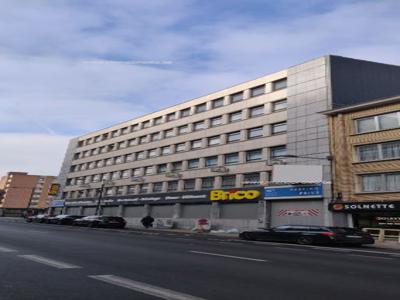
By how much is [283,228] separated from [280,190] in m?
12.4

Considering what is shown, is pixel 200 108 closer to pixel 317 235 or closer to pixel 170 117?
pixel 170 117

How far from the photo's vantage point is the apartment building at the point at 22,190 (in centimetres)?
14488

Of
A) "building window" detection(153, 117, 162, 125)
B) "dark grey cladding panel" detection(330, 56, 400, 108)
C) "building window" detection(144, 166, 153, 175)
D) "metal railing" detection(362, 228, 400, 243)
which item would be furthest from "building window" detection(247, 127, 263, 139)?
"building window" detection(153, 117, 162, 125)

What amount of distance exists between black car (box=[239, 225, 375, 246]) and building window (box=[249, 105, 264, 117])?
19034mm

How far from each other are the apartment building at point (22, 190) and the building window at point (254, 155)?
385 feet

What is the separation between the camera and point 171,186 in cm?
4575

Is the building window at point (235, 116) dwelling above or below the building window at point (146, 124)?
below

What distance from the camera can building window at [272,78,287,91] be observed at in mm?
37119

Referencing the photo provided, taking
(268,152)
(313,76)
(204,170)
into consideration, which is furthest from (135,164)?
(313,76)

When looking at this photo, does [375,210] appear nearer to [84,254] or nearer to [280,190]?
[280,190]

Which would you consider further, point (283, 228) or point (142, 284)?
point (283, 228)

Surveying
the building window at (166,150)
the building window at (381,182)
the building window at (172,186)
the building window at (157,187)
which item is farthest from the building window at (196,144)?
the building window at (381,182)

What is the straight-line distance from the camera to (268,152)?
3612cm

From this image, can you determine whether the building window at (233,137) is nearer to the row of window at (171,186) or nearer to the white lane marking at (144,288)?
the row of window at (171,186)
